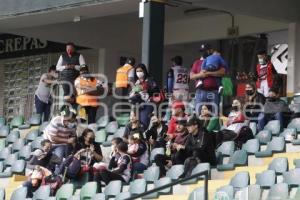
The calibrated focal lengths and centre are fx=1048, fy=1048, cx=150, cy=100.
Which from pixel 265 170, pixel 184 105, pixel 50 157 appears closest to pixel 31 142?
pixel 50 157

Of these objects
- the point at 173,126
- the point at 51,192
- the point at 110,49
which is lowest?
the point at 51,192

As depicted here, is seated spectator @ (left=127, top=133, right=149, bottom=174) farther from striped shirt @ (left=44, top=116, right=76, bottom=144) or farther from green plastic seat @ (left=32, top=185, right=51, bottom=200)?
striped shirt @ (left=44, top=116, right=76, bottom=144)

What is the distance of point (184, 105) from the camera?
55.1 feet

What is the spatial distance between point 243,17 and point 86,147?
7.81 metres

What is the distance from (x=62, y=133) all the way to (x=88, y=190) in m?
2.19

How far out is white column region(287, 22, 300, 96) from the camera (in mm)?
21214

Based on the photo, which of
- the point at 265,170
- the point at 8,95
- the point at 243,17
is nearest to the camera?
the point at 265,170

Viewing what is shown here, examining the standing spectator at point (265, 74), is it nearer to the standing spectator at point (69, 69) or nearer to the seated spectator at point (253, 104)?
the seated spectator at point (253, 104)

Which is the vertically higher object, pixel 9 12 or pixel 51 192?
pixel 9 12

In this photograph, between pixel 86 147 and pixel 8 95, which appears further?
pixel 8 95

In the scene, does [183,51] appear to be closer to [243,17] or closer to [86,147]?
[243,17]

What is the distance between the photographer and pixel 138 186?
582 inches

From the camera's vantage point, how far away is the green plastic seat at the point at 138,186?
14695mm

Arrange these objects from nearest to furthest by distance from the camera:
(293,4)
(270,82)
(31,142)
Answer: (270,82) → (31,142) → (293,4)
